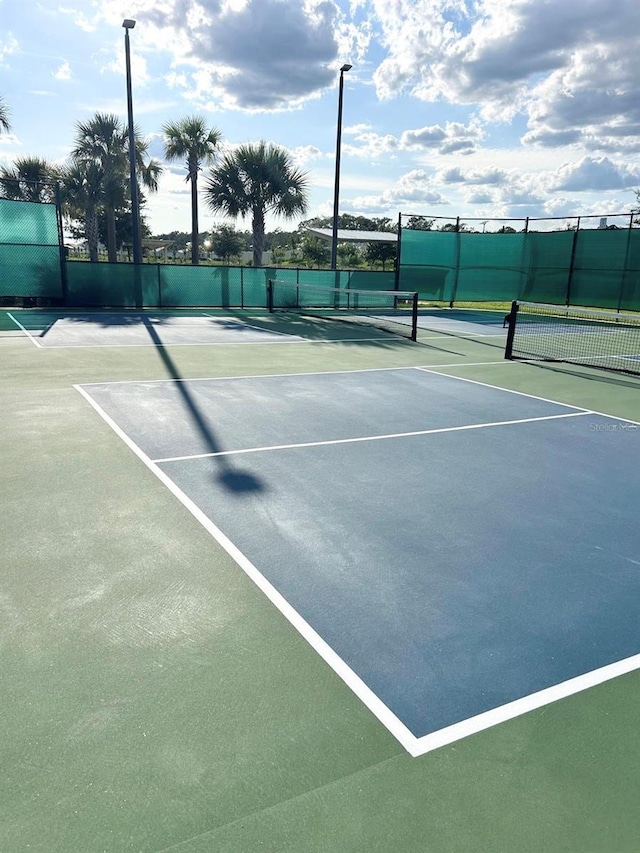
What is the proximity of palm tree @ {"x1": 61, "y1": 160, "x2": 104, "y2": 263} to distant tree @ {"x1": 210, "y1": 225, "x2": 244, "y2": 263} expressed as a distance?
25.7m

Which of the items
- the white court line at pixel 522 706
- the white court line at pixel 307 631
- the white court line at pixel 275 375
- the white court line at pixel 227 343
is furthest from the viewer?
the white court line at pixel 227 343

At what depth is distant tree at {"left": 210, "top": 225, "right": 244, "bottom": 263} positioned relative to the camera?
60406mm

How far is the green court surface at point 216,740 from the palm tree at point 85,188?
34.3m

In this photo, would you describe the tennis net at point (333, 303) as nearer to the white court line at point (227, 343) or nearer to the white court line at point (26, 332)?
the white court line at point (227, 343)

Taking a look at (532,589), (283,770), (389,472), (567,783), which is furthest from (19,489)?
(567,783)

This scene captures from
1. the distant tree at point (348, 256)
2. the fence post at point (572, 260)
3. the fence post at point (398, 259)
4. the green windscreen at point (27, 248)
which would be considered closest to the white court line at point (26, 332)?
the green windscreen at point (27, 248)

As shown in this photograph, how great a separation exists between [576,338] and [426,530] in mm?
15222

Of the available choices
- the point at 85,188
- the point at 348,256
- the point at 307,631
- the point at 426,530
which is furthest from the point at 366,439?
the point at 348,256

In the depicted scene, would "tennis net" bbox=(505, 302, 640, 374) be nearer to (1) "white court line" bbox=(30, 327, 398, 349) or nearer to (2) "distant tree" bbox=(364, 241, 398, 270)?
(1) "white court line" bbox=(30, 327, 398, 349)

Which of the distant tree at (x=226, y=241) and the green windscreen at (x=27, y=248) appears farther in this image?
the distant tree at (x=226, y=241)

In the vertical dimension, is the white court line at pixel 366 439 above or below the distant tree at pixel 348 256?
below

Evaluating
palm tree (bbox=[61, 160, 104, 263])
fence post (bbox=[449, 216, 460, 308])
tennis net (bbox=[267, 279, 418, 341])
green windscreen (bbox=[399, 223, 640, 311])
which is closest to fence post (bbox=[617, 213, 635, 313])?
green windscreen (bbox=[399, 223, 640, 311])

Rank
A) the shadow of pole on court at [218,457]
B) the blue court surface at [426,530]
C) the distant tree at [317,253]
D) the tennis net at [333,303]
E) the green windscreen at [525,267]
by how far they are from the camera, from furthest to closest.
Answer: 1. the distant tree at [317,253]
2. the green windscreen at [525,267]
3. the tennis net at [333,303]
4. the shadow of pole on court at [218,457]
5. the blue court surface at [426,530]

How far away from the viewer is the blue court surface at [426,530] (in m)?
3.21
